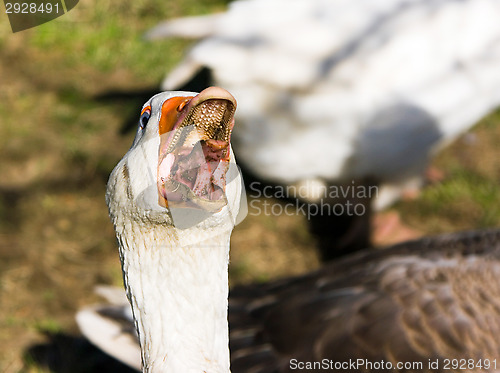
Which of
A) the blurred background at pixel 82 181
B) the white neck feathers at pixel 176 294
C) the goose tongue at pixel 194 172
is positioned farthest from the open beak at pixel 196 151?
the blurred background at pixel 82 181

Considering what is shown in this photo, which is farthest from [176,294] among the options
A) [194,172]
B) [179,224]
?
[194,172]

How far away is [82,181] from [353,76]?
5.61 ft

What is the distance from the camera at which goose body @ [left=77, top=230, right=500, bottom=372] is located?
1969mm

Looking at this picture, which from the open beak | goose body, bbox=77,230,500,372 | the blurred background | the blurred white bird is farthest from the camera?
the blurred white bird

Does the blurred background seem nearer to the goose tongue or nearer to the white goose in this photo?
the white goose

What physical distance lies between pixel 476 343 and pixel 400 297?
289mm

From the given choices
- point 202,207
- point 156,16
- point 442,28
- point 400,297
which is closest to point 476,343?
point 400,297

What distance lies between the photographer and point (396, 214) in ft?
12.1

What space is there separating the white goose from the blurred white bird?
2065mm

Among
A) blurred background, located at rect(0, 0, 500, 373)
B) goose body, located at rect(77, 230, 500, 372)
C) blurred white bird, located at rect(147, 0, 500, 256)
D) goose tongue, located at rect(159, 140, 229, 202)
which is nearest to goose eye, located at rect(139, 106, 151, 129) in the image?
goose tongue, located at rect(159, 140, 229, 202)

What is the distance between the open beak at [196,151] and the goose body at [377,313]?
41.1 inches

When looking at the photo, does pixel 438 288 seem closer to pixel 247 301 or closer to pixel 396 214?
pixel 247 301

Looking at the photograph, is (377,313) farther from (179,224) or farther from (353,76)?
(353,76)

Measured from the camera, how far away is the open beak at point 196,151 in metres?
1.13
